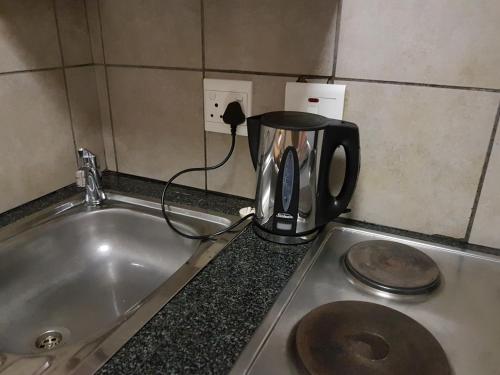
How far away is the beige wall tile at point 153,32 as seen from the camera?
0.82 metres

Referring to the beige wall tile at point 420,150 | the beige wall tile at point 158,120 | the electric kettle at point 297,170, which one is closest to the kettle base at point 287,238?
the electric kettle at point 297,170

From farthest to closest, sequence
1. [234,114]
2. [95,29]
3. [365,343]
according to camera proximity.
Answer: [95,29] < [234,114] < [365,343]

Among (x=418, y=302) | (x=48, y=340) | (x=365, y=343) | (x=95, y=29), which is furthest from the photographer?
(x=95, y=29)

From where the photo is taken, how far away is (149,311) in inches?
21.5

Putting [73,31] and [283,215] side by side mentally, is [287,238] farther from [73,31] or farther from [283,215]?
[73,31]

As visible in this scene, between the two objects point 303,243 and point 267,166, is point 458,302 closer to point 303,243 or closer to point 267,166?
point 303,243

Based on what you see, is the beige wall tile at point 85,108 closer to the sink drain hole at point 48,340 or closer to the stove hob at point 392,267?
the sink drain hole at point 48,340

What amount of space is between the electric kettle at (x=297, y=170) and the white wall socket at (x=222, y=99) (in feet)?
0.37

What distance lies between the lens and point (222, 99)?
0.84m

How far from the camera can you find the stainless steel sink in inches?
28.3

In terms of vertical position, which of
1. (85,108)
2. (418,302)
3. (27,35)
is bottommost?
(418,302)

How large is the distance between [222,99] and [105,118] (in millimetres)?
352

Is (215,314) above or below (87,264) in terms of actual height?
above

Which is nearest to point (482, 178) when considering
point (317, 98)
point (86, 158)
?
point (317, 98)
